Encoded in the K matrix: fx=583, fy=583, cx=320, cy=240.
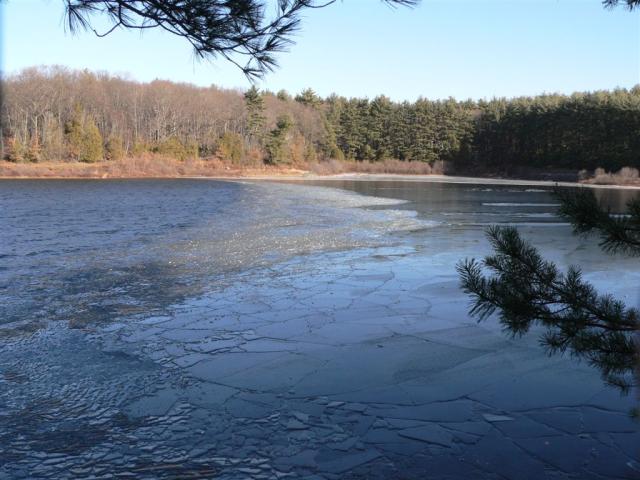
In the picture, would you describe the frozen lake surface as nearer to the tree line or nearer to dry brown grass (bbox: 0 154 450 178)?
dry brown grass (bbox: 0 154 450 178)

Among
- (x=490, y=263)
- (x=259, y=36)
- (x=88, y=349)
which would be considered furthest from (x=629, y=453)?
(x=88, y=349)

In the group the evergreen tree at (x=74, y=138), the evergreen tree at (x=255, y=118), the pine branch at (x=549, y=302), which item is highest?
the evergreen tree at (x=255, y=118)

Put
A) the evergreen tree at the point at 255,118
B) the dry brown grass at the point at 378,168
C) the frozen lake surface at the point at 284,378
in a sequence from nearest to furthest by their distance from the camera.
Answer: the frozen lake surface at the point at 284,378, the dry brown grass at the point at 378,168, the evergreen tree at the point at 255,118

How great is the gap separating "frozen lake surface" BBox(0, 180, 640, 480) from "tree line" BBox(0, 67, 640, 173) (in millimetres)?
50828

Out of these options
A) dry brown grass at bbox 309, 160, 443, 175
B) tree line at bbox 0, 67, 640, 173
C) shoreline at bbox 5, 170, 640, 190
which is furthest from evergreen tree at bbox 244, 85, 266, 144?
shoreline at bbox 5, 170, 640, 190

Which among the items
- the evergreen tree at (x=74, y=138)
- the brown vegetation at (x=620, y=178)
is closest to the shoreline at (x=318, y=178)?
the brown vegetation at (x=620, y=178)

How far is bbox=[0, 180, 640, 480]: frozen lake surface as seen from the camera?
3.61m

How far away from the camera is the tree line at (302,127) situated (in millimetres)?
57000

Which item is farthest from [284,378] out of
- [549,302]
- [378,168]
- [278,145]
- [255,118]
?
[255,118]

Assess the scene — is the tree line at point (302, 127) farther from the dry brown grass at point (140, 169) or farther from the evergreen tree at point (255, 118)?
the dry brown grass at point (140, 169)

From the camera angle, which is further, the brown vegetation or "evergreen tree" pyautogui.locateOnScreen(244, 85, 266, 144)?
"evergreen tree" pyautogui.locateOnScreen(244, 85, 266, 144)

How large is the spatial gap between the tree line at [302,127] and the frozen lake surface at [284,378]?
5083cm

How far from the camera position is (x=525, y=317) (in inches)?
114

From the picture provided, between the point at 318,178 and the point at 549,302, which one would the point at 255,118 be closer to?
the point at 318,178
